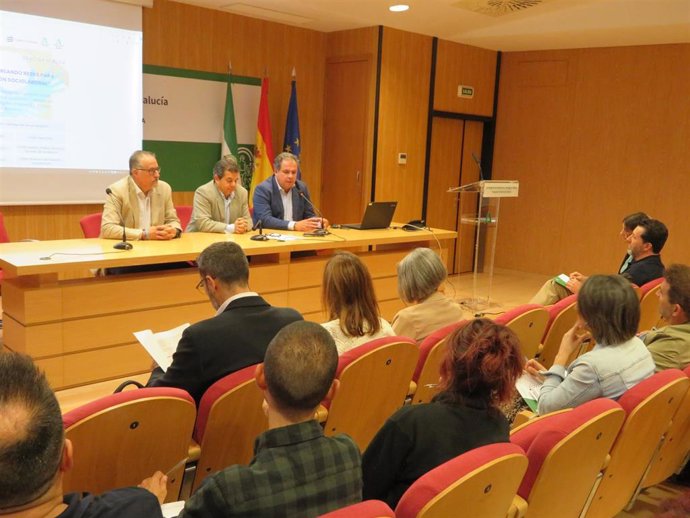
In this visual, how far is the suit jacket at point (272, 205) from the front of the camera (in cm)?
539

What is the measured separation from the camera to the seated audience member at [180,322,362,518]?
1.32 metres

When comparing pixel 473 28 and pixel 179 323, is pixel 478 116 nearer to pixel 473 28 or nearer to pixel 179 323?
pixel 473 28

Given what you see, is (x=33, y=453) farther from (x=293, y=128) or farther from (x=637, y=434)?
(x=293, y=128)

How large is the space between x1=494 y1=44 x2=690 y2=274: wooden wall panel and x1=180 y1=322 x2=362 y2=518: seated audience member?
6953 mm

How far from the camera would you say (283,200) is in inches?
219

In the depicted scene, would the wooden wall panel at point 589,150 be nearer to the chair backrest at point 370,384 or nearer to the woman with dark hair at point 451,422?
the chair backrest at point 370,384

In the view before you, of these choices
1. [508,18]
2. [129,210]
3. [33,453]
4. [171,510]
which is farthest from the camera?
[508,18]

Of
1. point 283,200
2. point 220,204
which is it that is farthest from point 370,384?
point 283,200

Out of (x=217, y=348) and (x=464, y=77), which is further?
(x=464, y=77)

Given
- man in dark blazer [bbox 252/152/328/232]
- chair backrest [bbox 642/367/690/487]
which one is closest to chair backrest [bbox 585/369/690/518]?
chair backrest [bbox 642/367/690/487]

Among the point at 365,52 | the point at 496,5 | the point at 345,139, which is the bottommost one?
the point at 345,139

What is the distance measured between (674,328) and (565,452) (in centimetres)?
129

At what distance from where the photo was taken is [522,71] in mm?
8250

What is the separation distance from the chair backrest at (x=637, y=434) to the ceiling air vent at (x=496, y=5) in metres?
4.76
